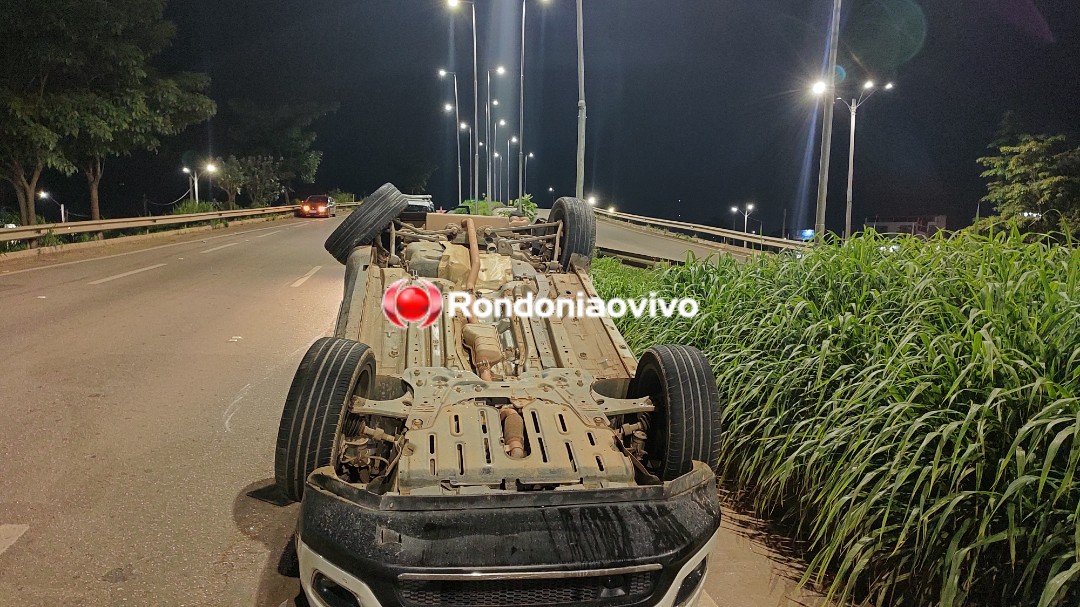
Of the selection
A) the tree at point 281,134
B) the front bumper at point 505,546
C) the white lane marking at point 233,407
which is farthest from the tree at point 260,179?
the front bumper at point 505,546

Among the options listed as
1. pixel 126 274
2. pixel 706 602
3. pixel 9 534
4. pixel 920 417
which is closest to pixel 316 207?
pixel 126 274

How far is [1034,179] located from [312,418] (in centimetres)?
2392

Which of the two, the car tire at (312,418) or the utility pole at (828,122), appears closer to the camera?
the car tire at (312,418)

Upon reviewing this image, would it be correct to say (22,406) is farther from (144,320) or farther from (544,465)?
(544,465)

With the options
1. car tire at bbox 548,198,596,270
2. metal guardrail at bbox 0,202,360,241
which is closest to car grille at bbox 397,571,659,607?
car tire at bbox 548,198,596,270

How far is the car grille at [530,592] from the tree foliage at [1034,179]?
65.9 feet

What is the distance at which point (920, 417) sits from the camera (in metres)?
3.39

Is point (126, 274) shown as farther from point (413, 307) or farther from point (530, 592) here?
point (530, 592)

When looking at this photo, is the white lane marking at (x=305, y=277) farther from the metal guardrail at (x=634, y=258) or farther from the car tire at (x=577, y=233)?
the car tire at (x=577, y=233)

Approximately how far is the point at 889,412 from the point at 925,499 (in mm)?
583

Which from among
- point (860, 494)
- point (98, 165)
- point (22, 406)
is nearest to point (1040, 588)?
point (860, 494)

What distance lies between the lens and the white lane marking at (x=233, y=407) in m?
5.63

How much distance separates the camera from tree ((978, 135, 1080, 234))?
64.0 feet

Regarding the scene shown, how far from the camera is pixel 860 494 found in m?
3.46
